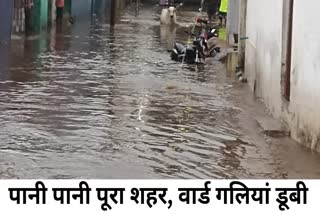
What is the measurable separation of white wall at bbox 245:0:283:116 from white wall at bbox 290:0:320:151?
121 centimetres

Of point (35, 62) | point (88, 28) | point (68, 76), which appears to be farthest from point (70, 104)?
point (88, 28)

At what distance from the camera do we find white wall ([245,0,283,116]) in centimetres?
1105

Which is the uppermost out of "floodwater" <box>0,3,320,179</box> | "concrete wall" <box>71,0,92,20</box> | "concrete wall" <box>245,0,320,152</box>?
"concrete wall" <box>71,0,92,20</box>

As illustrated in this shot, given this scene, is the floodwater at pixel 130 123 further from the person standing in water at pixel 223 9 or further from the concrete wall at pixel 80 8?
the concrete wall at pixel 80 8

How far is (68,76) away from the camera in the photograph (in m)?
14.9

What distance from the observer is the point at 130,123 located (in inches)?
413

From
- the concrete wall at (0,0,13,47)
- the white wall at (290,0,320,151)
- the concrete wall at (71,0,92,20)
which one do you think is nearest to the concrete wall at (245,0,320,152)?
the white wall at (290,0,320,151)

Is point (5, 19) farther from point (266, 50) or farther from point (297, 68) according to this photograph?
point (297, 68)

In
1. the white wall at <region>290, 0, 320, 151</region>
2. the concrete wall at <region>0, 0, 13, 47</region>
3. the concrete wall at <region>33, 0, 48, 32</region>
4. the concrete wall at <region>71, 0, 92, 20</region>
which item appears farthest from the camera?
the concrete wall at <region>71, 0, 92, 20</region>

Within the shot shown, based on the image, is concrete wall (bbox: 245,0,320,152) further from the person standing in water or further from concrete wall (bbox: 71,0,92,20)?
concrete wall (bbox: 71,0,92,20)

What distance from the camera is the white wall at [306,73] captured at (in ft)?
28.6

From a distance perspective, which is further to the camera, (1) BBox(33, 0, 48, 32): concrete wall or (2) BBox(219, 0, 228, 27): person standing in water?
(2) BBox(219, 0, 228, 27): person standing in water

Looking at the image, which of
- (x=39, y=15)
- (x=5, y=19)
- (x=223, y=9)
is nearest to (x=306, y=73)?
(x=5, y=19)

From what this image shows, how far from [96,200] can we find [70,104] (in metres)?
5.92
